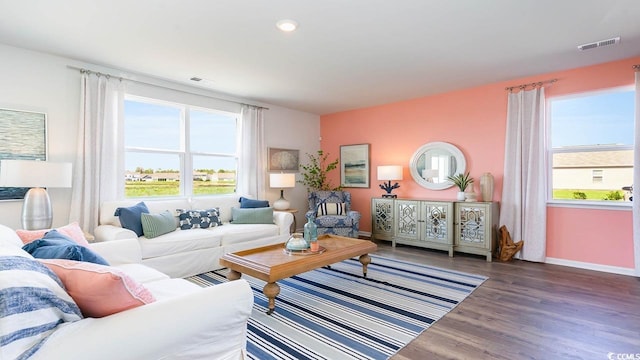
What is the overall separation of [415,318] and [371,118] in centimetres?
405

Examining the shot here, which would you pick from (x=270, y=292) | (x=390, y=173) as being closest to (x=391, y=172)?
(x=390, y=173)

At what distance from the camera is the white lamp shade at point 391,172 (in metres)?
5.14

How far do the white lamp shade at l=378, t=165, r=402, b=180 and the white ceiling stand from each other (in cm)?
143

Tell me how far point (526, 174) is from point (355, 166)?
280 cm

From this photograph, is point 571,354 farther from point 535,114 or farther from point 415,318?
point 535,114

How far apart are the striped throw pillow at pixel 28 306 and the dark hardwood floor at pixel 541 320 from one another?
1764 mm

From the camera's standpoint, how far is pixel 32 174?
109 inches

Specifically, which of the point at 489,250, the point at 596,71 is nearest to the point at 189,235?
the point at 489,250

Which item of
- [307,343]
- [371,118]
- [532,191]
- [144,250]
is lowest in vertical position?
[307,343]

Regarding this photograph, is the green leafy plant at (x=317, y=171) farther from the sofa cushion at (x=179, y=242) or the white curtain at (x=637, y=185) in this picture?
the white curtain at (x=637, y=185)

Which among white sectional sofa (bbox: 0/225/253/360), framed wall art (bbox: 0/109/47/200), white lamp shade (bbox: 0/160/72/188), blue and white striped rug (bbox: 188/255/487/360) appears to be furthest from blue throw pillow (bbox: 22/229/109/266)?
framed wall art (bbox: 0/109/47/200)

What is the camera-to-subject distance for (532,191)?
411 cm

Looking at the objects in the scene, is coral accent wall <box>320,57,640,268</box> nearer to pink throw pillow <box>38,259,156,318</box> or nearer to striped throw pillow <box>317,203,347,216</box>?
striped throw pillow <box>317,203,347,216</box>

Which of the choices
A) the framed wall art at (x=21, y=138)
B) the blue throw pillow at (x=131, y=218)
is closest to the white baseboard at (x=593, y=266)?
the blue throw pillow at (x=131, y=218)
